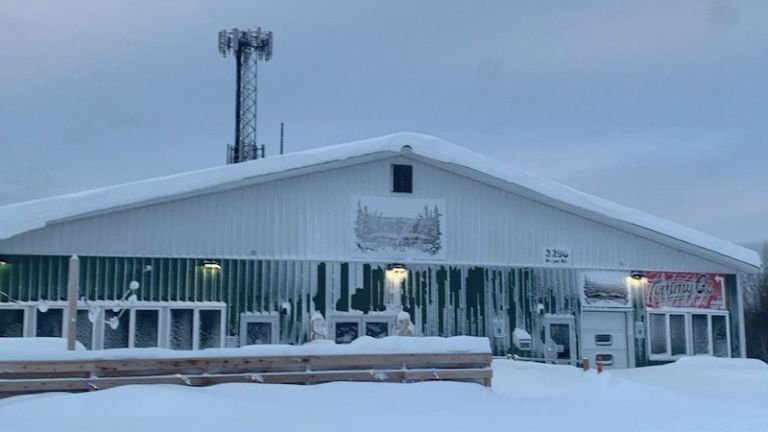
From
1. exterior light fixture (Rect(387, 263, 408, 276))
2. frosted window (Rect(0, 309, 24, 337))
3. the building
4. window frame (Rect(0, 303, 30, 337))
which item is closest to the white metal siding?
the building

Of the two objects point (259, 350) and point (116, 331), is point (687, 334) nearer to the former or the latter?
point (259, 350)

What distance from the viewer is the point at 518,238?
70.2ft

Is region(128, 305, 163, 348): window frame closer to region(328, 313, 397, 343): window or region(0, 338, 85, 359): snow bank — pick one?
region(328, 313, 397, 343): window

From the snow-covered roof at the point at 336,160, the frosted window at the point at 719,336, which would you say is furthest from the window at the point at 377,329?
the frosted window at the point at 719,336

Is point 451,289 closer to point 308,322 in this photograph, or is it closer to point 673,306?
point 308,322

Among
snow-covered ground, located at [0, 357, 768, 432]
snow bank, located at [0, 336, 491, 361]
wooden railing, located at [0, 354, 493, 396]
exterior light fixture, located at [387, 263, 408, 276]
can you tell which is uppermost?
exterior light fixture, located at [387, 263, 408, 276]

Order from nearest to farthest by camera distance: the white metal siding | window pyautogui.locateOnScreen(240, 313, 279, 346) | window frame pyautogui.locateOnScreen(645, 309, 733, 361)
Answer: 1. the white metal siding
2. window pyautogui.locateOnScreen(240, 313, 279, 346)
3. window frame pyautogui.locateOnScreen(645, 309, 733, 361)

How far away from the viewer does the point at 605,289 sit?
72.2 feet

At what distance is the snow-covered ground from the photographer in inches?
410

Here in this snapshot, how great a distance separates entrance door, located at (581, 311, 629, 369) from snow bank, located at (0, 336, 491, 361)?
335 inches

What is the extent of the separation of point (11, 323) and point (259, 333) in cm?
519

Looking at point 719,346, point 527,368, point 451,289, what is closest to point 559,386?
point 527,368

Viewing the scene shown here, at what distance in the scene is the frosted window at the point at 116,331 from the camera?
18.3 metres

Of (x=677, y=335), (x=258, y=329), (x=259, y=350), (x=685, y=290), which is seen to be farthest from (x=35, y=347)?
(x=685, y=290)
